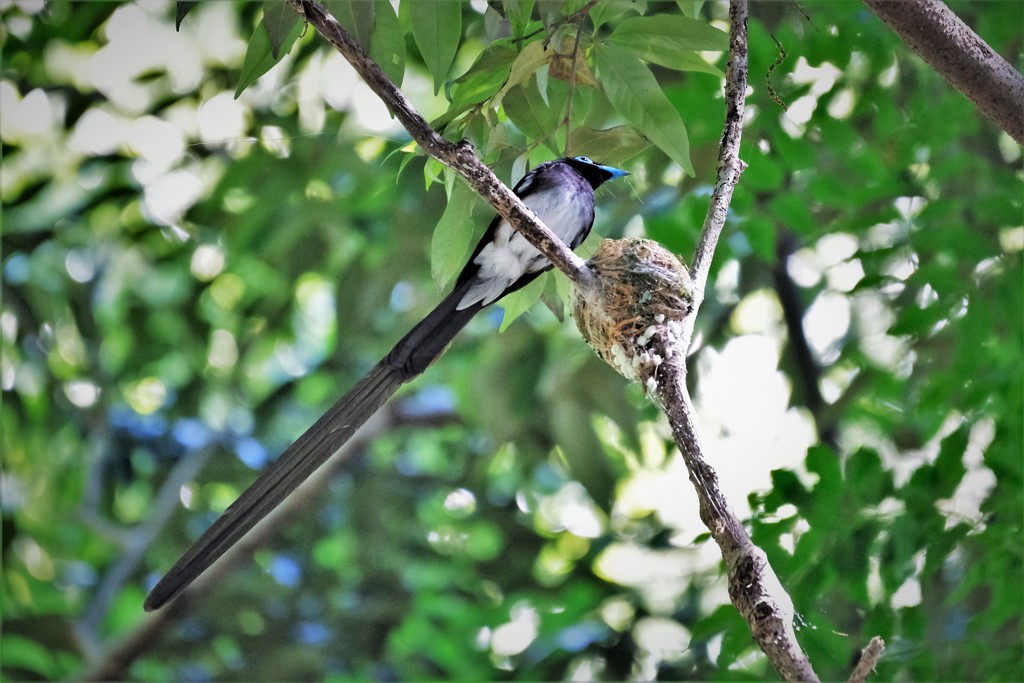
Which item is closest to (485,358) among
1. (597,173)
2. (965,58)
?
(597,173)

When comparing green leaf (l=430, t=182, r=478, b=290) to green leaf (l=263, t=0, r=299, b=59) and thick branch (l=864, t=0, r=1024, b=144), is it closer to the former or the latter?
green leaf (l=263, t=0, r=299, b=59)

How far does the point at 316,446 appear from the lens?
1.67 metres

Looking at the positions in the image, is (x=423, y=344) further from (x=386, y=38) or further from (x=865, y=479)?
(x=865, y=479)

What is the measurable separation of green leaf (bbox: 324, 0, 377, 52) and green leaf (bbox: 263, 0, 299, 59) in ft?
0.31

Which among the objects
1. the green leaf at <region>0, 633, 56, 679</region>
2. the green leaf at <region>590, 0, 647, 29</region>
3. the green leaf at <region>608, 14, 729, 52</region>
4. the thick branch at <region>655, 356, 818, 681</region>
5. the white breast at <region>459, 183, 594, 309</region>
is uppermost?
the green leaf at <region>0, 633, 56, 679</region>

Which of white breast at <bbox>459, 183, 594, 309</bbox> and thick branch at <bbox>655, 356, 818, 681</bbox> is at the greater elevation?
white breast at <bbox>459, 183, 594, 309</bbox>

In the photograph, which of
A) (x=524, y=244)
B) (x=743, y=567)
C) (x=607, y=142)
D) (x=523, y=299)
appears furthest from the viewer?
(x=524, y=244)

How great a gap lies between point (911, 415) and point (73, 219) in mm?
2864

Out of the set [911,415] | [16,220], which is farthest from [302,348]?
[911,415]

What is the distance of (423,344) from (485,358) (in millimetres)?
1411

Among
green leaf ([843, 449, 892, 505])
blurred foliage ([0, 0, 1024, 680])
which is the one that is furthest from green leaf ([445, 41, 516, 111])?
green leaf ([843, 449, 892, 505])

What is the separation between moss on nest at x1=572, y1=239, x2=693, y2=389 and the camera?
5.11 ft

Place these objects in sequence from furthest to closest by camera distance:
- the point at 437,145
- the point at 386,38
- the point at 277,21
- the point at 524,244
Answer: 1. the point at 524,244
2. the point at 386,38
3. the point at 277,21
4. the point at 437,145

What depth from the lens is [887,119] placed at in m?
2.71
